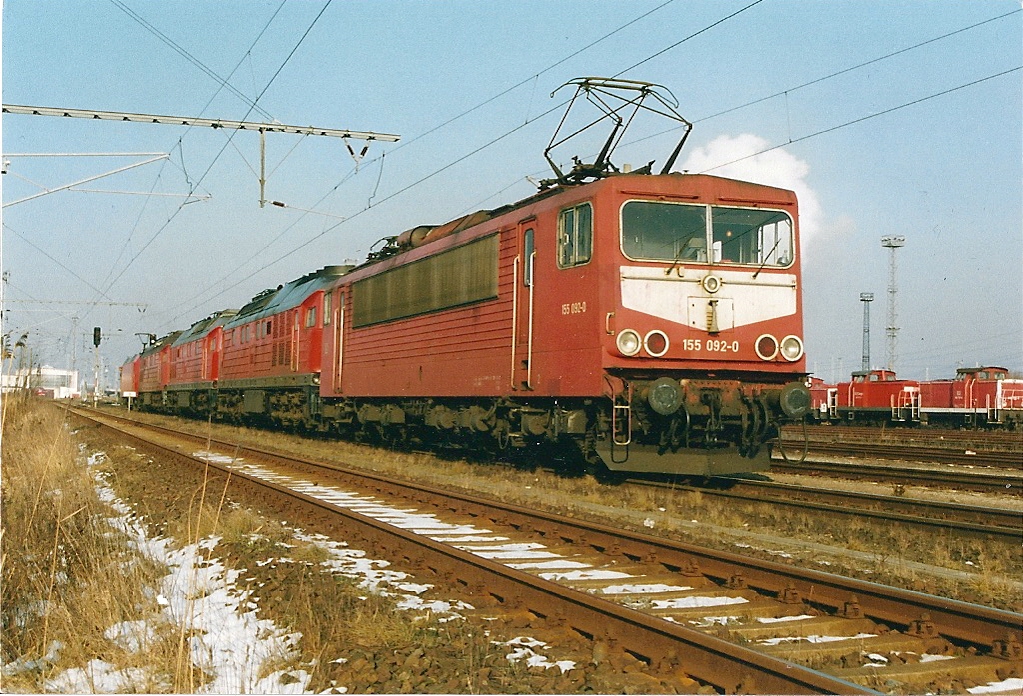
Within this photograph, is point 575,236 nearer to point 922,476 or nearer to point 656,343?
point 656,343

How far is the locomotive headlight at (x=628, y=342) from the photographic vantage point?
10516 mm

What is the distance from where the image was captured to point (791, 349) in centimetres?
1123

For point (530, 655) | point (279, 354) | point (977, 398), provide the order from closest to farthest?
point (530, 655) → point (279, 354) → point (977, 398)

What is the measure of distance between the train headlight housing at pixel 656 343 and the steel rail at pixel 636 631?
3.95 m

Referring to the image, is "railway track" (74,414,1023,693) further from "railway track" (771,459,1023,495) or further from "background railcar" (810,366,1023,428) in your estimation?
"background railcar" (810,366,1023,428)

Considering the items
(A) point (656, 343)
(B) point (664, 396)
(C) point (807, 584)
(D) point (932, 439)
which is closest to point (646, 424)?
(B) point (664, 396)

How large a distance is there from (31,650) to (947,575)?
628 cm

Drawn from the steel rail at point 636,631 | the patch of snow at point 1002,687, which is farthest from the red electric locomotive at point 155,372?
the patch of snow at point 1002,687

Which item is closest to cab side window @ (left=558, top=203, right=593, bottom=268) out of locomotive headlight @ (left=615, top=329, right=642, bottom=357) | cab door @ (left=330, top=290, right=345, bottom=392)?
locomotive headlight @ (left=615, top=329, right=642, bottom=357)

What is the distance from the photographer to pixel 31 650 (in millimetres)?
5297

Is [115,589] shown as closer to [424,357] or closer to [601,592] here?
[601,592]

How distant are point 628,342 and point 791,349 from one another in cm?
214

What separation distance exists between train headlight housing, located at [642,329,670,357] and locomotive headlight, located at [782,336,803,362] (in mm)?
1558

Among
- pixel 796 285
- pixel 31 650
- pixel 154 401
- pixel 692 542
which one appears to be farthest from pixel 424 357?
pixel 154 401
